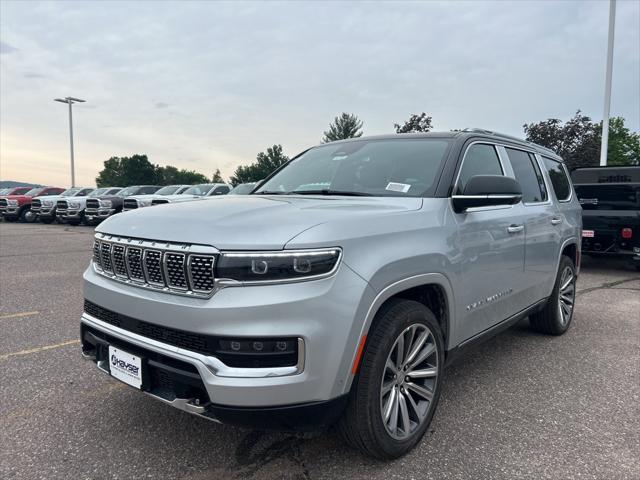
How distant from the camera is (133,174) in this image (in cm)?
9919

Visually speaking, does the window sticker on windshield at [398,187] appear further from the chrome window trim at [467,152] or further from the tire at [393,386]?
the tire at [393,386]

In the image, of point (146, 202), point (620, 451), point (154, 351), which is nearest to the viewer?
point (154, 351)

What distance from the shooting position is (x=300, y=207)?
258 centimetres

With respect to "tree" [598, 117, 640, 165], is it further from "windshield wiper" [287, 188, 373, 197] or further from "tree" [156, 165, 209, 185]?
"tree" [156, 165, 209, 185]

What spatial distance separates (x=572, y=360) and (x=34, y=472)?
408cm

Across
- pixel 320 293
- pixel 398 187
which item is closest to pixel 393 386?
pixel 320 293

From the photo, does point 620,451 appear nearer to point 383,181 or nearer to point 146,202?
point 383,181

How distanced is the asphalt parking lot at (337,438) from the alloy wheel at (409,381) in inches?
8.0

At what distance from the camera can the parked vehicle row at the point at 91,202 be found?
1819 centimetres

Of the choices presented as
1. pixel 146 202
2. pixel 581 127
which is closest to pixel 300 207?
pixel 146 202

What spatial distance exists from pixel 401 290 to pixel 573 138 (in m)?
31.1

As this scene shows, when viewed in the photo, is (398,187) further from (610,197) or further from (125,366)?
(610,197)

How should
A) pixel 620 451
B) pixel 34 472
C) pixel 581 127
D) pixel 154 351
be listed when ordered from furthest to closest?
pixel 581 127
pixel 620 451
pixel 34 472
pixel 154 351

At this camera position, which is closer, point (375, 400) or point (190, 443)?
point (375, 400)
